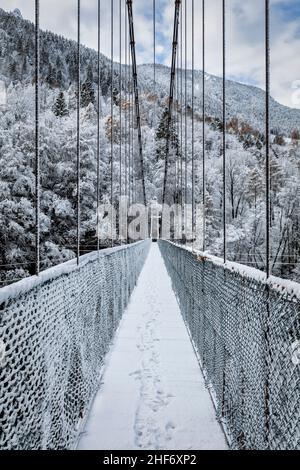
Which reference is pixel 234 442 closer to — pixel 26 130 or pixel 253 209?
pixel 26 130

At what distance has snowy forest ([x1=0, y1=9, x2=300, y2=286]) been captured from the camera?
1462 centimetres

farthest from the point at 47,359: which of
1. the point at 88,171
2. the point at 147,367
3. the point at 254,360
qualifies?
the point at 88,171

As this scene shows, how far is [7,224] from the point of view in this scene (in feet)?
46.7

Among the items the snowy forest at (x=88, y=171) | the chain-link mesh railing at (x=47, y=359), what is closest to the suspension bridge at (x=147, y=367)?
the chain-link mesh railing at (x=47, y=359)

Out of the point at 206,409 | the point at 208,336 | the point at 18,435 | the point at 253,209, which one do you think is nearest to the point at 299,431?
the point at 18,435

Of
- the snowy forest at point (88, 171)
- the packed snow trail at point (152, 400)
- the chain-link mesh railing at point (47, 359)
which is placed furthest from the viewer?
the snowy forest at point (88, 171)

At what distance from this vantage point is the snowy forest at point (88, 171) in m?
14.6

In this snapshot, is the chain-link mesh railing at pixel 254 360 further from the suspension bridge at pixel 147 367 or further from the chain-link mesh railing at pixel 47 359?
the chain-link mesh railing at pixel 47 359

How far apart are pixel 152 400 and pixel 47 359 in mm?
1161

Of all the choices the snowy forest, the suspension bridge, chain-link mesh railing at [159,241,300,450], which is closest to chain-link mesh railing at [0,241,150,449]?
the suspension bridge

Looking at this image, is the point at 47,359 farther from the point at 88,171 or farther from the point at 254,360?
the point at 88,171

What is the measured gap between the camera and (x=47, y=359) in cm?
131

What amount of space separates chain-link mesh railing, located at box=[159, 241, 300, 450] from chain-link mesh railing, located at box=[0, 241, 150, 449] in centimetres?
74

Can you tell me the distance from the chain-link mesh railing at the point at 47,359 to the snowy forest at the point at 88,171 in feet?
11.4
